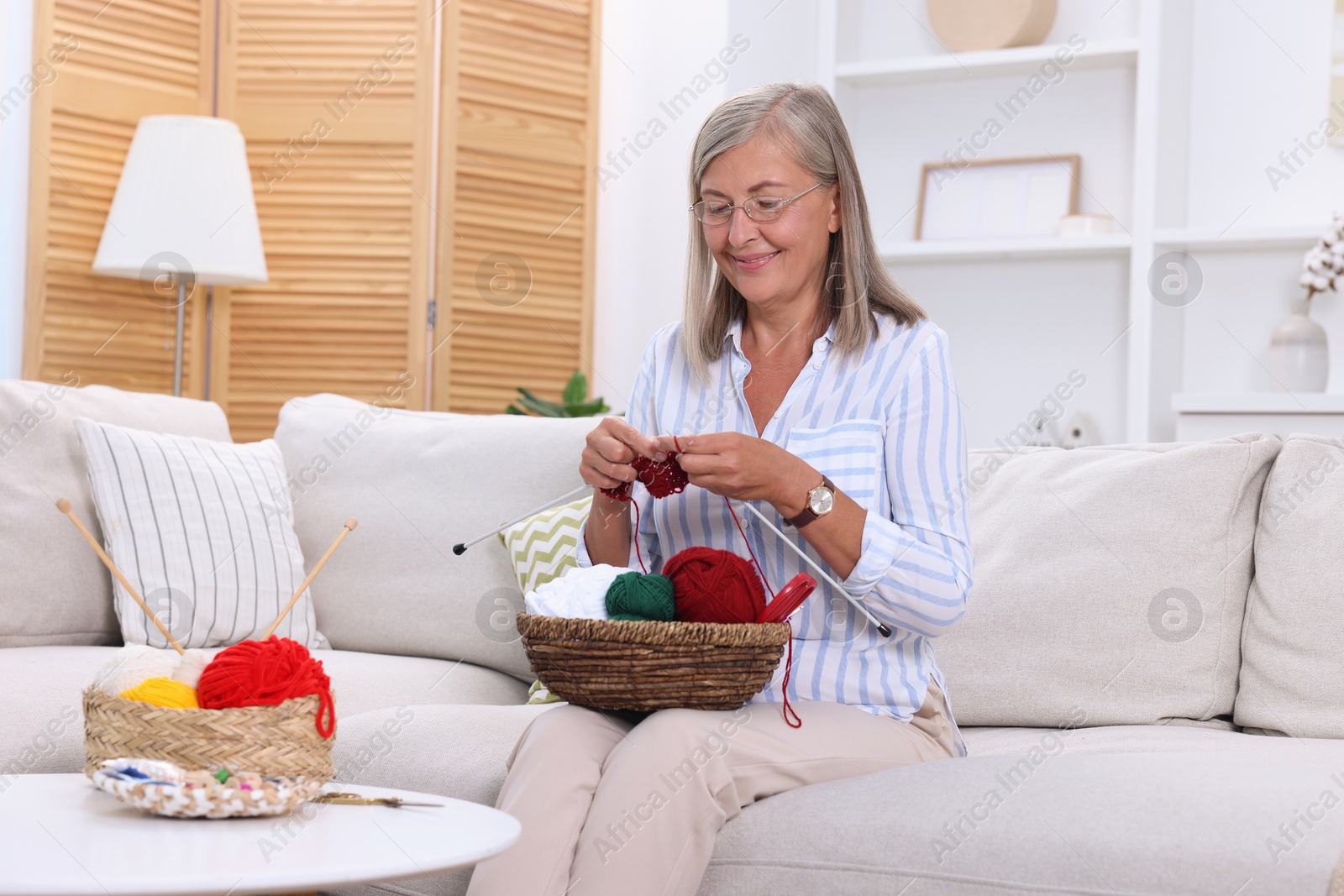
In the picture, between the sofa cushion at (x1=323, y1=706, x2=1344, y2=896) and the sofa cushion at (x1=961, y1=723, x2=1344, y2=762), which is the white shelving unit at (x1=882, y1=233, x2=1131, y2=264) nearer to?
the sofa cushion at (x1=961, y1=723, x2=1344, y2=762)

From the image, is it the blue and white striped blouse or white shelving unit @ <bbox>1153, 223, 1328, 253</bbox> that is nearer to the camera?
the blue and white striped blouse

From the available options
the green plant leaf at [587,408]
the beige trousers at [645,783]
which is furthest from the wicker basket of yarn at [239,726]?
the green plant leaf at [587,408]

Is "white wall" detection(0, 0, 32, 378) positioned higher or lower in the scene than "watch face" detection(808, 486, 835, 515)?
higher

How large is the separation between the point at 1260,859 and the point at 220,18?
341 centimetres

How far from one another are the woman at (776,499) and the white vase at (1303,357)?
1.96 meters

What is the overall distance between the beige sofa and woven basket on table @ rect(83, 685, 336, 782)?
1.33 ft

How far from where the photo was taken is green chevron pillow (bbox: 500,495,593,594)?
6.41 feet

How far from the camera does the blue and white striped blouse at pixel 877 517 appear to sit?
4.48 feet

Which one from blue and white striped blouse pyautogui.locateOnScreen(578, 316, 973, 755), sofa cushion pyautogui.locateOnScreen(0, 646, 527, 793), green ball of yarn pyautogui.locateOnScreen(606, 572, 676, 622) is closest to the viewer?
green ball of yarn pyautogui.locateOnScreen(606, 572, 676, 622)

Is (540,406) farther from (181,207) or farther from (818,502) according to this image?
(818,502)

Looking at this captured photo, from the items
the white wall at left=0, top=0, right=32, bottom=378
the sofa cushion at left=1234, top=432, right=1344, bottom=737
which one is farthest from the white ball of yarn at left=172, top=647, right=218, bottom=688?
the white wall at left=0, top=0, right=32, bottom=378

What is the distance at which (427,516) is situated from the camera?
2.19 meters

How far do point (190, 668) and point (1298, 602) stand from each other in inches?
52.7

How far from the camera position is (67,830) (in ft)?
3.21
